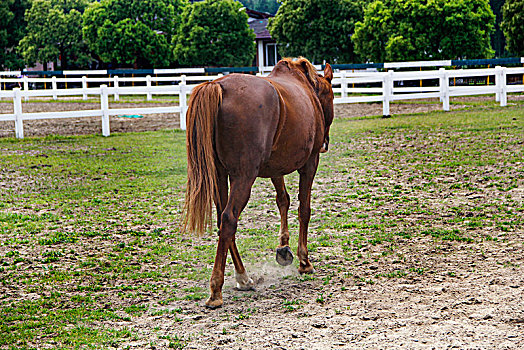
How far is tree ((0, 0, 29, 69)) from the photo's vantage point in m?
43.7

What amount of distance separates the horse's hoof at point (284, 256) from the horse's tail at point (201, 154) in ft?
3.06

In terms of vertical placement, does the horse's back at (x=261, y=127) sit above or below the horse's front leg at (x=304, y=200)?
above

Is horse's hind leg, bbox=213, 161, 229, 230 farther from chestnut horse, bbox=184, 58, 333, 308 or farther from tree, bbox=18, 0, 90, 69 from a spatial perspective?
tree, bbox=18, 0, 90, 69

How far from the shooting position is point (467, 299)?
15.1 ft

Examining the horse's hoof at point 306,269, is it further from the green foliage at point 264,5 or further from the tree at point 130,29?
the green foliage at point 264,5

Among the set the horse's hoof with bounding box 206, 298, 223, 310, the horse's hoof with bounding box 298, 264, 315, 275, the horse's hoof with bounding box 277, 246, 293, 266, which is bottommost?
the horse's hoof with bounding box 206, 298, 223, 310

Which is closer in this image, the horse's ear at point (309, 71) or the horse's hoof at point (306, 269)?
the horse's hoof at point (306, 269)

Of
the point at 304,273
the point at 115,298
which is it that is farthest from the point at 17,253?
the point at 304,273

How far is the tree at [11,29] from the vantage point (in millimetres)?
43656

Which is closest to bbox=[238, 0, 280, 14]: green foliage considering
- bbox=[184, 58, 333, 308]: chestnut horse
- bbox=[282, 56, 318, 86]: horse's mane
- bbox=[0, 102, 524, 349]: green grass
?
bbox=[0, 102, 524, 349]: green grass

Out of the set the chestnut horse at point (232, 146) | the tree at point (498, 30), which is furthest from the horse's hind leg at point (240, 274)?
the tree at point (498, 30)

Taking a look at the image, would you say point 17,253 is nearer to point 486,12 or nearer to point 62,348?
point 62,348

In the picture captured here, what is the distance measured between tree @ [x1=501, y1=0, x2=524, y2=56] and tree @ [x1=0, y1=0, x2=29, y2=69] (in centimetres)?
3154

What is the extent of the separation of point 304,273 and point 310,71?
1822 mm
